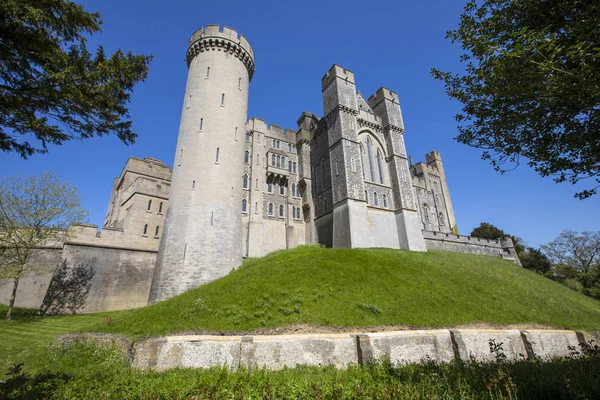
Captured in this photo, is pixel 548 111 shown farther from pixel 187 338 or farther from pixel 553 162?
pixel 187 338

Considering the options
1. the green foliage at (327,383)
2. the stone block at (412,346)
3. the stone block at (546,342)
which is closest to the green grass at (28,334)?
the green foliage at (327,383)

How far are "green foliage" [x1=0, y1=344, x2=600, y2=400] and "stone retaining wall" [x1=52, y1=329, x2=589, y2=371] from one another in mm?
603

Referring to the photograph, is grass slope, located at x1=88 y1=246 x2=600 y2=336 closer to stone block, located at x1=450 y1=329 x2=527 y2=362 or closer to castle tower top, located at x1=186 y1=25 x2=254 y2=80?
stone block, located at x1=450 y1=329 x2=527 y2=362

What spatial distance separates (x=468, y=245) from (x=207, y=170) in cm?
3658

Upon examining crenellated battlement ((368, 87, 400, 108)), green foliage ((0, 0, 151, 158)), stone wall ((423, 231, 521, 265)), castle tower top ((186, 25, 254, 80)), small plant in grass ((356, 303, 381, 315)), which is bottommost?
small plant in grass ((356, 303, 381, 315))

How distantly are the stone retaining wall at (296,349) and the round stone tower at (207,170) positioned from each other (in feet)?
33.7

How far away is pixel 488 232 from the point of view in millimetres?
53875

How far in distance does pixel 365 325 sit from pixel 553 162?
9.19 m

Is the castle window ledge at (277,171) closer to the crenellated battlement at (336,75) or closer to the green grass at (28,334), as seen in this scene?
the crenellated battlement at (336,75)

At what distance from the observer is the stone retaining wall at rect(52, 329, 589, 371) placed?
892 cm

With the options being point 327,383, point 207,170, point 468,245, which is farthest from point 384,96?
point 327,383

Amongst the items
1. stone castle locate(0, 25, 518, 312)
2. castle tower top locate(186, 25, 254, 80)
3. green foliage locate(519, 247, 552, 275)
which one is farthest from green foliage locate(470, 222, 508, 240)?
castle tower top locate(186, 25, 254, 80)

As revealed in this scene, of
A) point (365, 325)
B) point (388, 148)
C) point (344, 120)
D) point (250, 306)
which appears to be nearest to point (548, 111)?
point (365, 325)

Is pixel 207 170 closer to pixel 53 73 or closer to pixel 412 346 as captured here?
pixel 53 73
